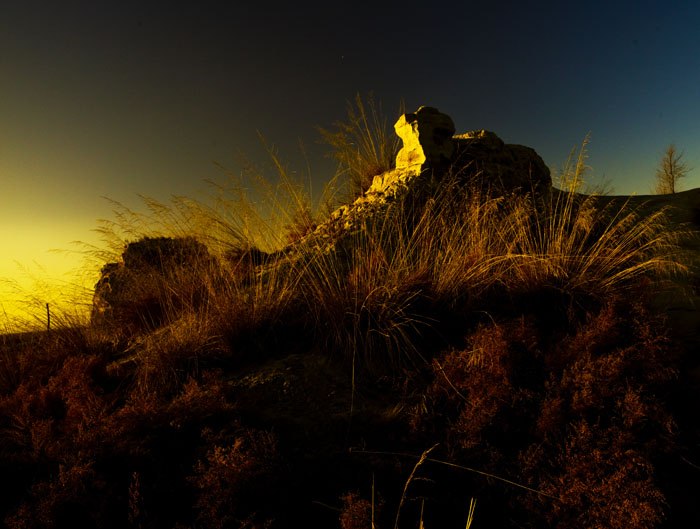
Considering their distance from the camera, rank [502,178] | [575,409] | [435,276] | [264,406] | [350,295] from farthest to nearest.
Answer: [502,178]
[435,276]
[350,295]
[264,406]
[575,409]

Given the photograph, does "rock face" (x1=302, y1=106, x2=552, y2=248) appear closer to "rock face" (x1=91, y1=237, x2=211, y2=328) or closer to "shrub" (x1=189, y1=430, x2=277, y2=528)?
"rock face" (x1=91, y1=237, x2=211, y2=328)

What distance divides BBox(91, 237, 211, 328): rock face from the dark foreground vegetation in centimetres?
70

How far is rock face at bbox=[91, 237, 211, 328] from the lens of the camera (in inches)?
172

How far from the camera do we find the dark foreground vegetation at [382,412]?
5.28 feet

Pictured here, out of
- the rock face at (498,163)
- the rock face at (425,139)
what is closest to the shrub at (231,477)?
the rock face at (425,139)

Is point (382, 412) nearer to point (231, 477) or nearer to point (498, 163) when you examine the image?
point (231, 477)

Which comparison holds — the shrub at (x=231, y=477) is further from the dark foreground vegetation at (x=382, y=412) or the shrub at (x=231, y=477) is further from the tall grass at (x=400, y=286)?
the tall grass at (x=400, y=286)

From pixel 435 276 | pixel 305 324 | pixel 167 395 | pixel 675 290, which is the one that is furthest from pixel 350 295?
pixel 675 290

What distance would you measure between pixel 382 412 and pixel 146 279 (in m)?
4.17

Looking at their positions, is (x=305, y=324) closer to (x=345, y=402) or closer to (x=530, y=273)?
(x=345, y=402)

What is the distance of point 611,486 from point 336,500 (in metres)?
1.22

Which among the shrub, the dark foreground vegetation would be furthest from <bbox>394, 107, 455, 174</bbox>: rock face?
the shrub

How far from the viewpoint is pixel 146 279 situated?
16.5 ft

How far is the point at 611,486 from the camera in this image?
5.11 feet
